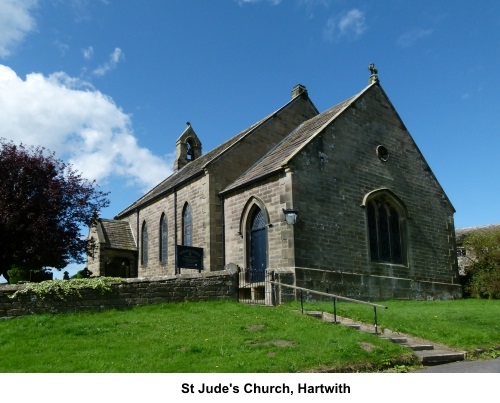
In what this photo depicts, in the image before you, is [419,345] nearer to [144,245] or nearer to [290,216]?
[290,216]

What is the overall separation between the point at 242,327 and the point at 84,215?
560 inches

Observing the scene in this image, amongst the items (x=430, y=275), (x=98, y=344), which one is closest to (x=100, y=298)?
(x=98, y=344)

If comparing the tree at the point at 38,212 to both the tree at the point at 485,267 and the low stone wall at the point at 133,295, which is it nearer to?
the low stone wall at the point at 133,295

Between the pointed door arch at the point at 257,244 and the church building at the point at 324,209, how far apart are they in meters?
0.04

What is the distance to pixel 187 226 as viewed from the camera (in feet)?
88.9

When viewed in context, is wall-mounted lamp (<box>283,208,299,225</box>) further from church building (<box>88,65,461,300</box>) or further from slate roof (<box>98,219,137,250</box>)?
slate roof (<box>98,219,137,250</box>)

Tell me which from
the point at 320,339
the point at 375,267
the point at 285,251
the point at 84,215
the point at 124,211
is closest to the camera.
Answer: the point at 320,339

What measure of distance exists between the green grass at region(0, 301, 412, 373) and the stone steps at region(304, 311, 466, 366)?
0.63m

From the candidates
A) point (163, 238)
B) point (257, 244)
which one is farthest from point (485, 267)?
point (163, 238)

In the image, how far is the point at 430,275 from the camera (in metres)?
25.3

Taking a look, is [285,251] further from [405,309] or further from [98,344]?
[98,344]

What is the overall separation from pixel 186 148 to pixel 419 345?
27.9m

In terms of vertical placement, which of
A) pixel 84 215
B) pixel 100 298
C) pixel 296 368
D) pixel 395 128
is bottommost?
pixel 296 368

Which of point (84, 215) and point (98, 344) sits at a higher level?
point (84, 215)
